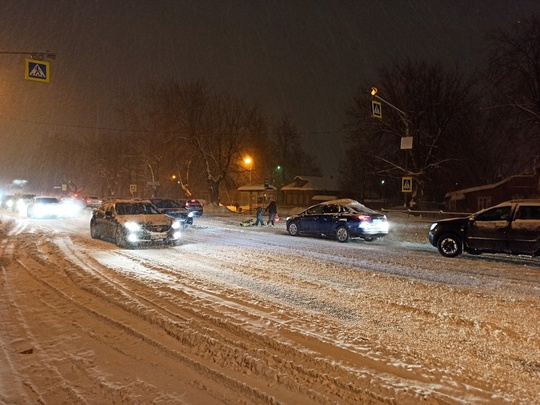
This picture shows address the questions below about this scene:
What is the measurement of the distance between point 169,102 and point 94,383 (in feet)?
154

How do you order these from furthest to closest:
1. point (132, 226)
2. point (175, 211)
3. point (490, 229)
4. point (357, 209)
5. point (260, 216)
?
point (260, 216) < point (175, 211) < point (357, 209) < point (132, 226) < point (490, 229)

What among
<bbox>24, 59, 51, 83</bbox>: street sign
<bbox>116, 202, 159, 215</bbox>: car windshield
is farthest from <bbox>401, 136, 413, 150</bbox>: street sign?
<bbox>24, 59, 51, 83</bbox>: street sign

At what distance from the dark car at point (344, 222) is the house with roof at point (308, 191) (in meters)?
50.5

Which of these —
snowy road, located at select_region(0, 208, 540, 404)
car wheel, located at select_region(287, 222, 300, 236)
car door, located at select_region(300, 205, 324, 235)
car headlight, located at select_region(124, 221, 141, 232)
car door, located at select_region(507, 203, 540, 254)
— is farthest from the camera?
car wheel, located at select_region(287, 222, 300, 236)

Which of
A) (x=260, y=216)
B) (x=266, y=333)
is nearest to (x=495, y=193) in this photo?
(x=260, y=216)

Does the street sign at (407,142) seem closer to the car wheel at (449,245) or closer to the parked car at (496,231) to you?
the parked car at (496,231)

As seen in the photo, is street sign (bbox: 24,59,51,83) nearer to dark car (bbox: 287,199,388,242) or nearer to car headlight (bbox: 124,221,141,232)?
car headlight (bbox: 124,221,141,232)

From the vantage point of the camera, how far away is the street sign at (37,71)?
14.7 meters

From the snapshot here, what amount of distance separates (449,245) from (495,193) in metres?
35.7

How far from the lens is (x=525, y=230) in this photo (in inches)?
475

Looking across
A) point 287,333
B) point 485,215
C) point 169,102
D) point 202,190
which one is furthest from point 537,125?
point 202,190

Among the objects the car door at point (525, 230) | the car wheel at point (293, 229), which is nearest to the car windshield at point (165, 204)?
the car wheel at point (293, 229)

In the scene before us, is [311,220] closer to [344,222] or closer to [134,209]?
[344,222]

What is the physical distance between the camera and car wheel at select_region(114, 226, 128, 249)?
14541 millimetres
